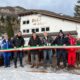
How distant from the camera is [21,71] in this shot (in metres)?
14.3

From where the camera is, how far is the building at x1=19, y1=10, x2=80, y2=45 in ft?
140

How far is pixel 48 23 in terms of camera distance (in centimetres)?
4775

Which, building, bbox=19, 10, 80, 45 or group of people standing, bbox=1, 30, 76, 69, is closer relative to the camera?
group of people standing, bbox=1, 30, 76, 69

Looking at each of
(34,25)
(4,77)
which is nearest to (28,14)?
(34,25)

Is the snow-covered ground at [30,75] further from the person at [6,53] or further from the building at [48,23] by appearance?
the building at [48,23]

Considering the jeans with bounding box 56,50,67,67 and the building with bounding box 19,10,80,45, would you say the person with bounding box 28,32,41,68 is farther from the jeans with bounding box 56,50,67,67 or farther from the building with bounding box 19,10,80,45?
the building with bounding box 19,10,80,45

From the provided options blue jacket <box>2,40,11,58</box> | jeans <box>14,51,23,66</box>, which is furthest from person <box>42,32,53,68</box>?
blue jacket <box>2,40,11,58</box>

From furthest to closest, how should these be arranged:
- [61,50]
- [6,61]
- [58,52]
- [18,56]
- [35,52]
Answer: [6,61]
[18,56]
[35,52]
[58,52]
[61,50]

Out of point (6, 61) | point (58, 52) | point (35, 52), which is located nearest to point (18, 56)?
point (6, 61)

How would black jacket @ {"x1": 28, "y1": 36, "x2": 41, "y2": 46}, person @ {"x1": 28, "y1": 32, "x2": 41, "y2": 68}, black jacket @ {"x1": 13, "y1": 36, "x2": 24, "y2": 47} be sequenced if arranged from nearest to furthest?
1. person @ {"x1": 28, "y1": 32, "x2": 41, "y2": 68}
2. black jacket @ {"x1": 28, "y1": 36, "x2": 41, "y2": 46}
3. black jacket @ {"x1": 13, "y1": 36, "x2": 24, "y2": 47}

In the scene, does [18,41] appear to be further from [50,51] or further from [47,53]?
[50,51]

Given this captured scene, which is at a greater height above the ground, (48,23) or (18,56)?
(48,23)

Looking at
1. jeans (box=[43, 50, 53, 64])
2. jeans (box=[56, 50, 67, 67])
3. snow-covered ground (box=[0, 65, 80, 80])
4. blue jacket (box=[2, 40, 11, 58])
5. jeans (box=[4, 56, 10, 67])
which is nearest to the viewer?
snow-covered ground (box=[0, 65, 80, 80])

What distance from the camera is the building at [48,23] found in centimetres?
4262
